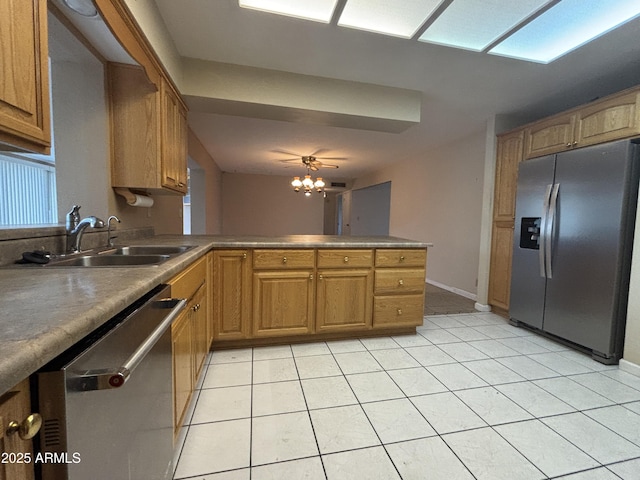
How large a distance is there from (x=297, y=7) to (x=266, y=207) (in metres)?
6.71

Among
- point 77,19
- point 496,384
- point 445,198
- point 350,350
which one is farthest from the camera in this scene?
point 445,198

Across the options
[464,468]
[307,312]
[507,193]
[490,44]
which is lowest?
[464,468]

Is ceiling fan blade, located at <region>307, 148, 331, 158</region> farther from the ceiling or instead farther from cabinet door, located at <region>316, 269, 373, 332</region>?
cabinet door, located at <region>316, 269, 373, 332</region>

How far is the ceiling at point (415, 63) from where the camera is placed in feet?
6.39

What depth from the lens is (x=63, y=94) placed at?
1783mm

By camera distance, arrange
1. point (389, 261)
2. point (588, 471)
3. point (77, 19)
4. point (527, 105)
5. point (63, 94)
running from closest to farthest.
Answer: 1. point (588, 471)
2. point (77, 19)
3. point (63, 94)
4. point (389, 261)
5. point (527, 105)

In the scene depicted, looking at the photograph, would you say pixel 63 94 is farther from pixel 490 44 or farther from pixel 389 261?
pixel 490 44

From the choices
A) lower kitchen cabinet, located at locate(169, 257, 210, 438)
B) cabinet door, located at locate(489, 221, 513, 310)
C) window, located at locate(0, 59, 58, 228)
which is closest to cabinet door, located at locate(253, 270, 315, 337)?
lower kitchen cabinet, located at locate(169, 257, 210, 438)

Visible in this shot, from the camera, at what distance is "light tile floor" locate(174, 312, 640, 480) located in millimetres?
1296

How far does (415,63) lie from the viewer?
2.34 metres

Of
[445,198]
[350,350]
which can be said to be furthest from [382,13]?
[445,198]

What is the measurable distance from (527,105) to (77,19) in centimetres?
382

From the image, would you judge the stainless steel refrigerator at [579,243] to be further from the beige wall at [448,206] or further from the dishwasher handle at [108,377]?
the dishwasher handle at [108,377]

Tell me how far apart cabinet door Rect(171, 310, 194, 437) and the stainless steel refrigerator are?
2953 mm
